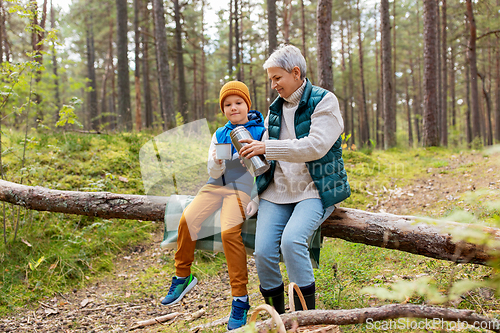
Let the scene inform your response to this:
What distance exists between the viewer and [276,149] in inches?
94.9

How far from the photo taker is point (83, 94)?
107 ft

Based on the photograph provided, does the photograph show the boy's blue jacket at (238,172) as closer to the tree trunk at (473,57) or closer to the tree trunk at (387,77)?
the tree trunk at (387,77)

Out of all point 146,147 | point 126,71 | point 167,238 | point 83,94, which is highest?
point 83,94

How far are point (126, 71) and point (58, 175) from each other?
7.10m

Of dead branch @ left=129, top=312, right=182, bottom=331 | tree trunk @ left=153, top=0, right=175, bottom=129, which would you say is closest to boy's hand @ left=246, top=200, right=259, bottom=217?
dead branch @ left=129, top=312, right=182, bottom=331

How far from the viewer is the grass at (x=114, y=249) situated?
9.34ft

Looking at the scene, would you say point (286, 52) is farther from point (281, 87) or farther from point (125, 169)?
point (125, 169)

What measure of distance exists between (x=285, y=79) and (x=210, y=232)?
1.55 m

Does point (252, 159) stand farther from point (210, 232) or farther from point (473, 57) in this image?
point (473, 57)

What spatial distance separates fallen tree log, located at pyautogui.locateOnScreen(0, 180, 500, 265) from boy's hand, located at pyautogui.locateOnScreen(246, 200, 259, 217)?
65cm

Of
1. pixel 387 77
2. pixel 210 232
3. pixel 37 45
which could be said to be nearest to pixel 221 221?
pixel 210 232

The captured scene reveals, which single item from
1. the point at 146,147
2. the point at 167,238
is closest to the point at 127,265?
the point at 167,238

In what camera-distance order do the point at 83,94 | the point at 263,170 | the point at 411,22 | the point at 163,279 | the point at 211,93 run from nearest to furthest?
the point at 263,170 < the point at 163,279 < the point at 411,22 < the point at 83,94 < the point at 211,93

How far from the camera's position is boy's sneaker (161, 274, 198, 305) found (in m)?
2.74
